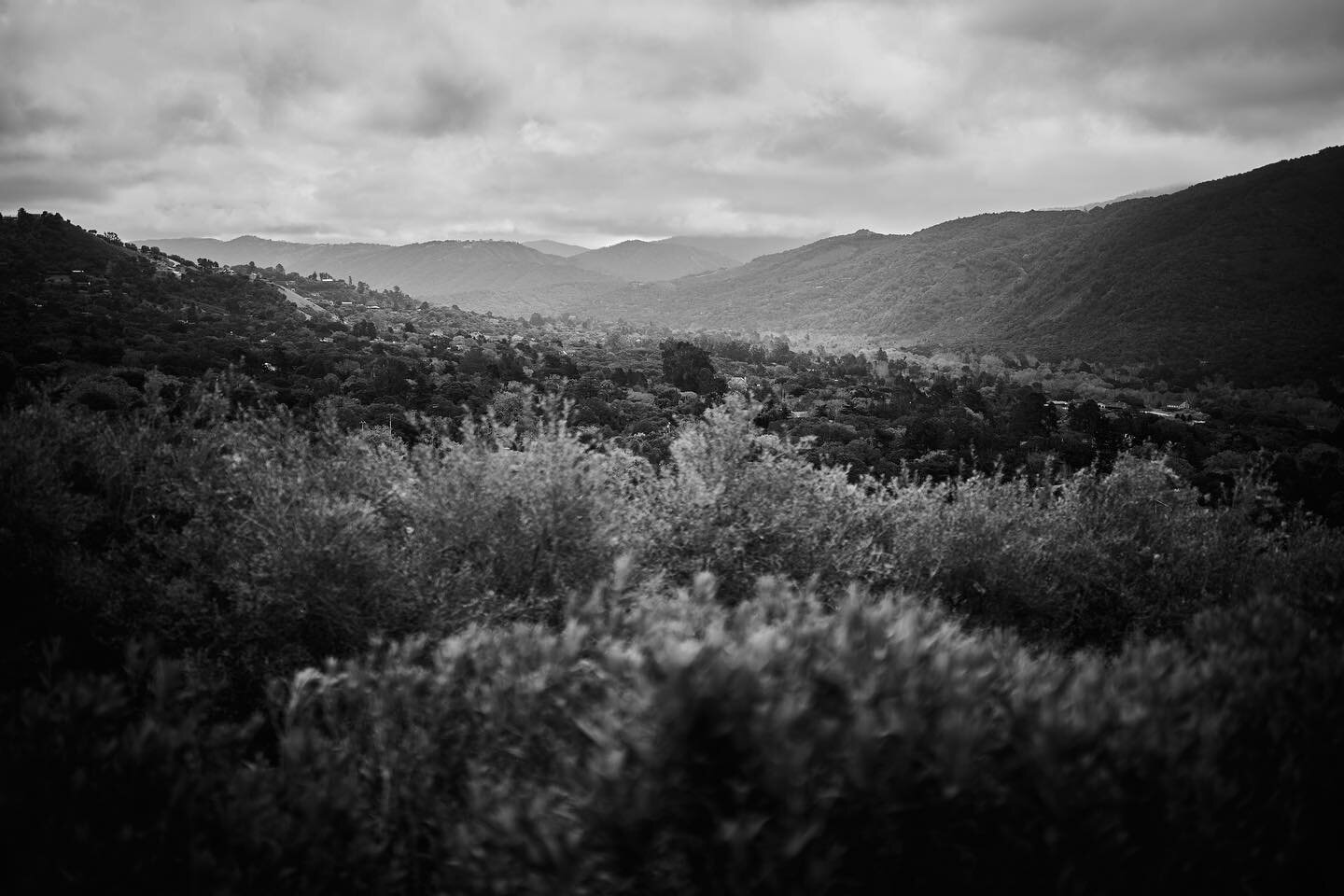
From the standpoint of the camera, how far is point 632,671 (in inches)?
133

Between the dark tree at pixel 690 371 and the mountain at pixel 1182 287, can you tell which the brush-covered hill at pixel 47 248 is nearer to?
the dark tree at pixel 690 371

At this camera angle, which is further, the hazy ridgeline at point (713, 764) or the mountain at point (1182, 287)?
the mountain at point (1182, 287)

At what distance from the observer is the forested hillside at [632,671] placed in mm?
3092

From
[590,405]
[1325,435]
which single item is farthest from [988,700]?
[1325,435]

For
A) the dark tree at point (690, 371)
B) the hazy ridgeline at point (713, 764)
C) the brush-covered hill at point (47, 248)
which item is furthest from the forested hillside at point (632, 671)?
the brush-covered hill at point (47, 248)

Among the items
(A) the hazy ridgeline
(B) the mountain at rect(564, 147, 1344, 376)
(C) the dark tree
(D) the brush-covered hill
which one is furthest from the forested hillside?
(B) the mountain at rect(564, 147, 1344, 376)

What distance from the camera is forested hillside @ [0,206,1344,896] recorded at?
3.09 metres

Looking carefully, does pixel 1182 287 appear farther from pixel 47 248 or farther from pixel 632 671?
pixel 47 248

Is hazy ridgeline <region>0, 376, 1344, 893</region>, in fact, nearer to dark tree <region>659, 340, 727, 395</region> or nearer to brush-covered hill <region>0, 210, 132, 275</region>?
dark tree <region>659, 340, 727, 395</region>

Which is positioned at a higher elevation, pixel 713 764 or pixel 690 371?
pixel 690 371

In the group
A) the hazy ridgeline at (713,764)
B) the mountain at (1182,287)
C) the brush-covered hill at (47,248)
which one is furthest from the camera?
the mountain at (1182,287)

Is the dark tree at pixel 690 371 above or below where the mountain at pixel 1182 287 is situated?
below

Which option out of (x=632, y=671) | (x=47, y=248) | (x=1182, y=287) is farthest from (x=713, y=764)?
(x=1182, y=287)

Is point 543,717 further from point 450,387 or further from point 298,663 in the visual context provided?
point 450,387
